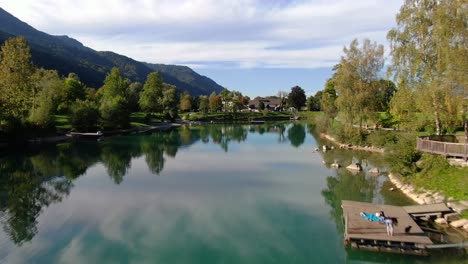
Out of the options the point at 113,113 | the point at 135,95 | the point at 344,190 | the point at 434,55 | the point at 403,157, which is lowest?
the point at 344,190

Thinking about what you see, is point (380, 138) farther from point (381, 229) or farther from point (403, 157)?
point (381, 229)

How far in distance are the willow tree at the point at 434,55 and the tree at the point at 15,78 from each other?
52169 millimetres

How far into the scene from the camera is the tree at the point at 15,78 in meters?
56.7

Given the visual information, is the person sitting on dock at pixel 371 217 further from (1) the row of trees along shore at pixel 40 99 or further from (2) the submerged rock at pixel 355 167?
(1) the row of trees along shore at pixel 40 99

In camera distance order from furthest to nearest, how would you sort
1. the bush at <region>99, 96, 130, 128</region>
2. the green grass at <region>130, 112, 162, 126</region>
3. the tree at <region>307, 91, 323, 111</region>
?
the tree at <region>307, 91, 323, 111</region>, the green grass at <region>130, 112, 162, 126</region>, the bush at <region>99, 96, 130, 128</region>

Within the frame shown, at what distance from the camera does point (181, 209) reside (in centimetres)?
2370

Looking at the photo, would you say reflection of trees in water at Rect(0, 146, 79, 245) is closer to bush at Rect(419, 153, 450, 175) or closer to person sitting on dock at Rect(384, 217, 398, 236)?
person sitting on dock at Rect(384, 217, 398, 236)

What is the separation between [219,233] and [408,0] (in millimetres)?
28287

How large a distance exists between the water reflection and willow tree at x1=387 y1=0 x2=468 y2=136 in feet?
83.7

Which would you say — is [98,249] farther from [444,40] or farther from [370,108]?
[370,108]

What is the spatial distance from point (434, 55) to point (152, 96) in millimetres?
85422

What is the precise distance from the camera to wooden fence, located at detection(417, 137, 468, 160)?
24.4m

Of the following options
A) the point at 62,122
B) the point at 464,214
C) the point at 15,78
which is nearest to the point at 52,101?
the point at 62,122

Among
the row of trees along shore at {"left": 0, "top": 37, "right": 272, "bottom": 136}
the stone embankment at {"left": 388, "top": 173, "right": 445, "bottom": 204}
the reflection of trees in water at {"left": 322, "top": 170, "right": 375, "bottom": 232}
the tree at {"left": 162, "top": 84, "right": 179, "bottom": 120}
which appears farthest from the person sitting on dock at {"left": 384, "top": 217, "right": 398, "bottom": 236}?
the tree at {"left": 162, "top": 84, "right": 179, "bottom": 120}
